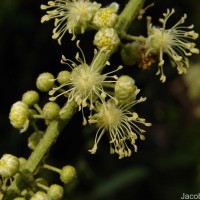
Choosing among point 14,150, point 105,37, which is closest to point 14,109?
point 105,37

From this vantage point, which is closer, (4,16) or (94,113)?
(94,113)

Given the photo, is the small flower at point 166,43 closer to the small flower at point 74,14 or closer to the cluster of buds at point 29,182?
the small flower at point 74,14

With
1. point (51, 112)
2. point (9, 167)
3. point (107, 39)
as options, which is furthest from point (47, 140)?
point (107, 39)

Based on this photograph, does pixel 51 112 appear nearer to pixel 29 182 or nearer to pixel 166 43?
pixel 29 182

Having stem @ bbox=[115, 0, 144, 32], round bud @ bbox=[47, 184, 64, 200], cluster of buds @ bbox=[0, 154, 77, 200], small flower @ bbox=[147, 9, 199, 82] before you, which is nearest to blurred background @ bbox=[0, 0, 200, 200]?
small flower @ bbox=[147, 9, 199, 82]

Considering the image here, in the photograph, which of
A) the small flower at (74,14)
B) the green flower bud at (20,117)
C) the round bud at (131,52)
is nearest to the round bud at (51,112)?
the green flower bud at (20,117)

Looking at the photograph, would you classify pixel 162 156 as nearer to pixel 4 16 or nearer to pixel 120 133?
pixel 4 16
